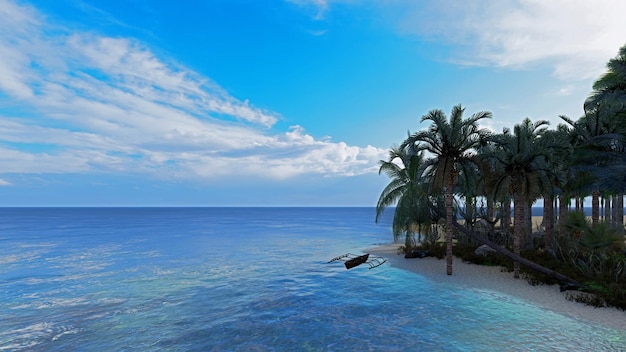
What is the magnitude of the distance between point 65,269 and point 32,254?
16.8m

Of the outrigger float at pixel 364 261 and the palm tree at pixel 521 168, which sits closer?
the palm tree at pixel 521 168

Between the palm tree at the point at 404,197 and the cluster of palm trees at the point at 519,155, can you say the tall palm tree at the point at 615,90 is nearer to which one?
the cluster of palm trees at the point at 519,155

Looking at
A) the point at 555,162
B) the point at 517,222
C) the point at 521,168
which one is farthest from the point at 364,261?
the point at 555,162

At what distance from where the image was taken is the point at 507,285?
23125 millimetres

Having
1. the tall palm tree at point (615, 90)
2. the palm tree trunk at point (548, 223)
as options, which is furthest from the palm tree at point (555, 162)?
the tall palm tree at point (615, 90)

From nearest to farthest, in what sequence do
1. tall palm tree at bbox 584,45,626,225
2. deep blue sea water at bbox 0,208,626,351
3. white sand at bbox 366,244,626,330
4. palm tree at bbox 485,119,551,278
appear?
deep blue sea water at bbox 0,208,626,351, white sand at bbox 366,244,626,330, tall palm tree at bbox 584,45,626,225, palm tree at bbox 485,119,551,278

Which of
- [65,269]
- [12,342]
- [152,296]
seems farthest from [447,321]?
[65,269]

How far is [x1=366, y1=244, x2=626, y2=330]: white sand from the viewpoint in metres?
16.8

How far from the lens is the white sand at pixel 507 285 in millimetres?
16811

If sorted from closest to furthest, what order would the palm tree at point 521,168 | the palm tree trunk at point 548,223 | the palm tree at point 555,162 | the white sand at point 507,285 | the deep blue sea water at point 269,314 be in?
the deep blue sea water at point 269,314 → the white sand at point 507,285 → the palm tree at point 521,168 → the palm tree at point 555,162 → the palm tree trunk at point 548,223

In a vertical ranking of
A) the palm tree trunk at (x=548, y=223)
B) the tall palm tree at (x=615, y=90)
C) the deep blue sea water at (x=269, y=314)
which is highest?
the tall palm tree at (x=615, y=90)

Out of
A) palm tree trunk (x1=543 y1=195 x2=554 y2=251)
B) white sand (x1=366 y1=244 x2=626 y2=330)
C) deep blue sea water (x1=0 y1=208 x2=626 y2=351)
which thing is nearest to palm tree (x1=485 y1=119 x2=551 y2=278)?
white sand (x1=366 y1=244 x2=626 y2=330)

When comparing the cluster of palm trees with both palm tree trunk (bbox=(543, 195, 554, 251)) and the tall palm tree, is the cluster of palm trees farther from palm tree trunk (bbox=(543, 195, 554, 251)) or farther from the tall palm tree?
palm tree trunk (bbox=(543, 195, 554, 251))

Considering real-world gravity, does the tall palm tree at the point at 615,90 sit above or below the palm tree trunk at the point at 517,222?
above
